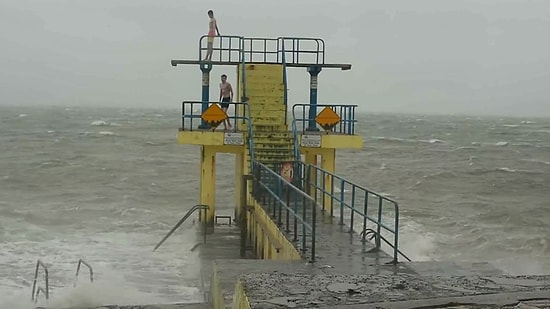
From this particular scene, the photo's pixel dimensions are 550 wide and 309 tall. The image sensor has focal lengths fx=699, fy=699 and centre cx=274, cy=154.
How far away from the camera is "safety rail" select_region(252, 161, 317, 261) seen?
9164mm

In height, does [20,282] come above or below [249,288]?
below

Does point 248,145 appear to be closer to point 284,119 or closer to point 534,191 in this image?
point 284,119

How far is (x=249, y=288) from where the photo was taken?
578cm

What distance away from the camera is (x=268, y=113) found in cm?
1639

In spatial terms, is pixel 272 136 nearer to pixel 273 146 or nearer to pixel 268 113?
pixel 273 146

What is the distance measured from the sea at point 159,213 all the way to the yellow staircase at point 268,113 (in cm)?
276

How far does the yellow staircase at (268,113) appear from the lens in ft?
49.5

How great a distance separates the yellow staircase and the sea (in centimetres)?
276

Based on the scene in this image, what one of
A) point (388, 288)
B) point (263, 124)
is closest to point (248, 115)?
point (263, 124)

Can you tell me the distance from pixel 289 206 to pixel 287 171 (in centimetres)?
289

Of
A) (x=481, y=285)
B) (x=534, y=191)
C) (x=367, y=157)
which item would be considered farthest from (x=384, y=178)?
(x=481, y=285)

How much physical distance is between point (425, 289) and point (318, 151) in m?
10.3

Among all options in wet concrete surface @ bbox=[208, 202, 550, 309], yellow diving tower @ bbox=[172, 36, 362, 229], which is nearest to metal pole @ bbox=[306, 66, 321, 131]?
yellow diving tower @ bbox=[172, 36, 362, 229]

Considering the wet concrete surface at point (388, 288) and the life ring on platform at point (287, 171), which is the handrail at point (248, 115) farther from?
the wet concrete surface at point (388, 288)
